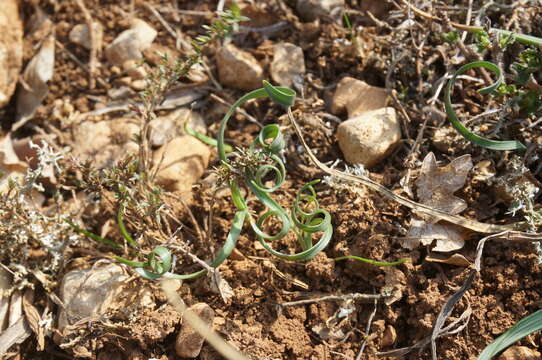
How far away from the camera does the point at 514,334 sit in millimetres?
1562

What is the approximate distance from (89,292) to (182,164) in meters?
0.60

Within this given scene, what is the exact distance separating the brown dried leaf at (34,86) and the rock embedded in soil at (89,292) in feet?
2.94

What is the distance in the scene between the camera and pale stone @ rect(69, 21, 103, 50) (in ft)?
8.38

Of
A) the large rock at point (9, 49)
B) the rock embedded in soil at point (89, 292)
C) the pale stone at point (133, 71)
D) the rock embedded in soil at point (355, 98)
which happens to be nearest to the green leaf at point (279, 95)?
the rock embedded in soil at point (355, 98)

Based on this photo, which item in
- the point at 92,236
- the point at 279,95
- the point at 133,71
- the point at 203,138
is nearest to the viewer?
the point at 279,95

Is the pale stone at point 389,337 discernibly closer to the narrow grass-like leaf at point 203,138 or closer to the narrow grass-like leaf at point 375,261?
the narrow grass-like leaf at point 375,261

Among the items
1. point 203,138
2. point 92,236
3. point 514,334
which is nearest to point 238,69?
point 203,138

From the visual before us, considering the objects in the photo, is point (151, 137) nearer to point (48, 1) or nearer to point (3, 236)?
point (3, 236)

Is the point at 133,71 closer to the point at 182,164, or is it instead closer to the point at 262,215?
the point at 182,164

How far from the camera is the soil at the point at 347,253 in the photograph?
173cm

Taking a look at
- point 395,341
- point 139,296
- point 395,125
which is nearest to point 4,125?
point 139,296

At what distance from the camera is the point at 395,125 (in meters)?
2.04

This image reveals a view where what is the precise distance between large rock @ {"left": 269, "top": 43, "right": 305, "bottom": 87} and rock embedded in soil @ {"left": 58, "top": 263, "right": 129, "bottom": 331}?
1010 millimetres

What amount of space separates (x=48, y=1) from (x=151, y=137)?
106cm
